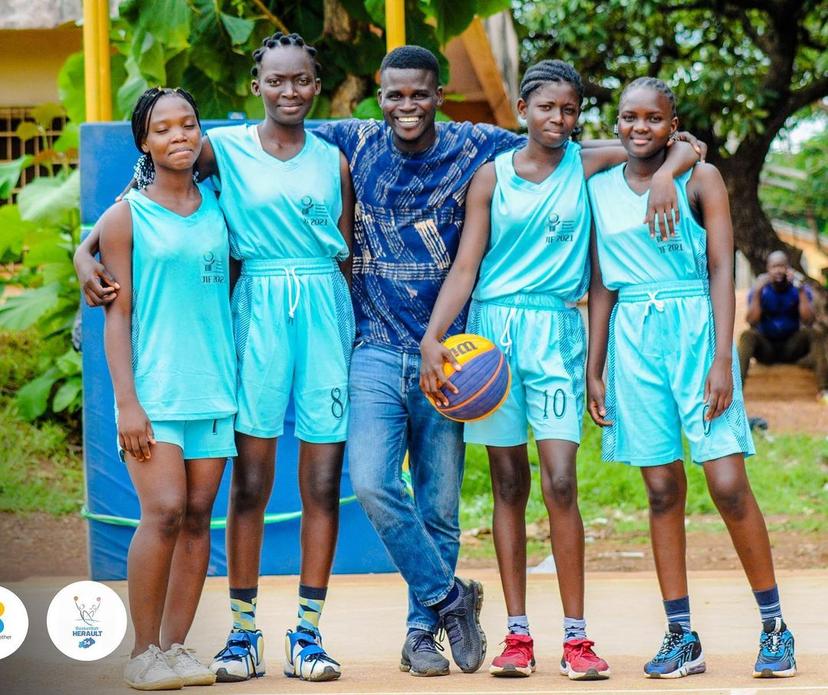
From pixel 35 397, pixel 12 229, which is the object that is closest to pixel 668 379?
pixel 35 397

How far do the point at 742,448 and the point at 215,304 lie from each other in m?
1.71

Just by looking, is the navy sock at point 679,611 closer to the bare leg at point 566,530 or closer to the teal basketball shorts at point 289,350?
the bare leg at point 566,530

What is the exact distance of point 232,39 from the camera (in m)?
7.19

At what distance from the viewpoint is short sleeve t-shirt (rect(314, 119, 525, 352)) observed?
432 centimetres

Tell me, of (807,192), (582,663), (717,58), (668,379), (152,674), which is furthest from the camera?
(807,192)

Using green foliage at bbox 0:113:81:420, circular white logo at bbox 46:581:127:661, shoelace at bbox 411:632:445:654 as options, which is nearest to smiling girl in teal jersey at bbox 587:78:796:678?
shoelace at bbox 411:632:445:654

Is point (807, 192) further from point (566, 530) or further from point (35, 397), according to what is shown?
point (566, 530)

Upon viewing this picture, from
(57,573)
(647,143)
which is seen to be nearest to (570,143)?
(647,143)

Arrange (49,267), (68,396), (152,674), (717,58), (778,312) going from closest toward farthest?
1. (152,674)
2. (49,267)
3. (68,396)
4. (778,312)
5. (717,58)

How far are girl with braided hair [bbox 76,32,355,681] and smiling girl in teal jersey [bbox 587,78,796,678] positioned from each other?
0.89 meters

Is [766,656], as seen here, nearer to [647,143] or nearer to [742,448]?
[742,448]

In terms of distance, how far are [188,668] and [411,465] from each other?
39.7 inches

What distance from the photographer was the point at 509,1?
7.24 metres

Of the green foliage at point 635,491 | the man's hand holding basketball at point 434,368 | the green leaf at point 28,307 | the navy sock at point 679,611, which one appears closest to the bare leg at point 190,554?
the man's hand holding basketball at point 434,368
